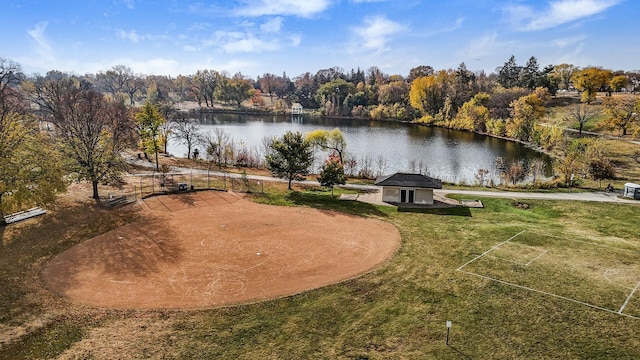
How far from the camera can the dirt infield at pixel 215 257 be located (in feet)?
81.1

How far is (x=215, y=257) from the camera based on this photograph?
1172 inches

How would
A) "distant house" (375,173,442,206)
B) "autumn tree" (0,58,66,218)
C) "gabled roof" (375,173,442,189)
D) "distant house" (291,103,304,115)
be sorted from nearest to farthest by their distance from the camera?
1. "autumn tree" (0,58,66,218)
2. "gabled roof" (375,173,442,189)
3. "distant house" (375,173,442,206)
4. "distant house" (291,103,304,115)

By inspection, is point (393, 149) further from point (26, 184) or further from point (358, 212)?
point (26, 184)

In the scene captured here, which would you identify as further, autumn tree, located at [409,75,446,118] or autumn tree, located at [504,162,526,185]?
autumn tree, located at [409,75,446,118]

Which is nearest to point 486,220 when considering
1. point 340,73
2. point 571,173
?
point 571,173

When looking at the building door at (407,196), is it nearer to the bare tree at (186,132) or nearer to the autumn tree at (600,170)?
the autumn tree at (600,170)

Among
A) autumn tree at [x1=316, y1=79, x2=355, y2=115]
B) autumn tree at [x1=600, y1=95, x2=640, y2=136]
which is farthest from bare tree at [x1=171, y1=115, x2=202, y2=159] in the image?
autumn tree at [x1=600, y1=95, x2=640, y2=136]

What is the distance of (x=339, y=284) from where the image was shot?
83.9 ft

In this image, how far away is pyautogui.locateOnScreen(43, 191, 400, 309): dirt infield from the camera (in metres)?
24.7

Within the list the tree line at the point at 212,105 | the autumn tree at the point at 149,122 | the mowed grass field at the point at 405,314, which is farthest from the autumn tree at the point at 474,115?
the autumn tree at the point at 149,122

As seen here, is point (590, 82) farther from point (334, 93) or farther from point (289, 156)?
point (289, 156)

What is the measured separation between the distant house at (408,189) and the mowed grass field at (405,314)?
1089 cm

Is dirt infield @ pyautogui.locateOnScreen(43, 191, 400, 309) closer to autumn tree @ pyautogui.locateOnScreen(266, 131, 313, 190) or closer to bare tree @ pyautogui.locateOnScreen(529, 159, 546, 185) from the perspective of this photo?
autumn tree @ pyautogui.locateOnScreen(266, 131, 313, 190)

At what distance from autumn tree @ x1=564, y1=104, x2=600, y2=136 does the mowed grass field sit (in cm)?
6341
